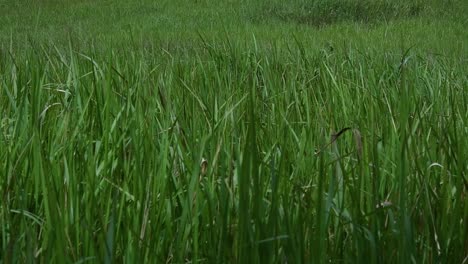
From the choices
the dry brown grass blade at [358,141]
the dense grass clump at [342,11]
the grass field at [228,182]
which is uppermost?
the dry brown grass blade at [358,141]

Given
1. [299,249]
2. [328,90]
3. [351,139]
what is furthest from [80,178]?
[328,90]

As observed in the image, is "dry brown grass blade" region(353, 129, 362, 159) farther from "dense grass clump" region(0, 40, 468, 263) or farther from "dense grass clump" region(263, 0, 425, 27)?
"dense grass clump" region(263, 0, 425, 27)

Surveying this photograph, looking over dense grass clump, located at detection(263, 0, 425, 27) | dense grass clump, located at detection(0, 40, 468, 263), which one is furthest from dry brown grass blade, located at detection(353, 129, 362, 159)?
dense grass clump, located at detection(263, 0, 425, 27)

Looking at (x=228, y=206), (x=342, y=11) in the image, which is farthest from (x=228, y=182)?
(x=342, y=11)

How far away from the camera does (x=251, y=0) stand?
7.31 m

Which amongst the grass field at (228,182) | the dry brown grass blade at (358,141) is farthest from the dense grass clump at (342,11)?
the dry brown grass blade at (358,141)

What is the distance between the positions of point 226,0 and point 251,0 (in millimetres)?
520

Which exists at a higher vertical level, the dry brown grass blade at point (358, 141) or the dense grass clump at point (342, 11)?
the dry brown grass blade at point (358, 141)

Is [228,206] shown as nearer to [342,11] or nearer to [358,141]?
[358,141]

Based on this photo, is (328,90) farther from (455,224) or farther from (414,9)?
(414,9)

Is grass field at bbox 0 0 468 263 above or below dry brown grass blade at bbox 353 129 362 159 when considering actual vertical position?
below

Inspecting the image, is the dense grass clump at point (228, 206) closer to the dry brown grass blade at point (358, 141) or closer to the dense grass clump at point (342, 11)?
the dry brown grass blade at point (358, 141)

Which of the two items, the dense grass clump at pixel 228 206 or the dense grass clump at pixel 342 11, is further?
the dense grass clump at pixel 342 11

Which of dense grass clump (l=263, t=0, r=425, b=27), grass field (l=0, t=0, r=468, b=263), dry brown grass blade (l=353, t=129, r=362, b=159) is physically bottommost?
dense grass clump (l=263, t=0, r=425, b=27)
